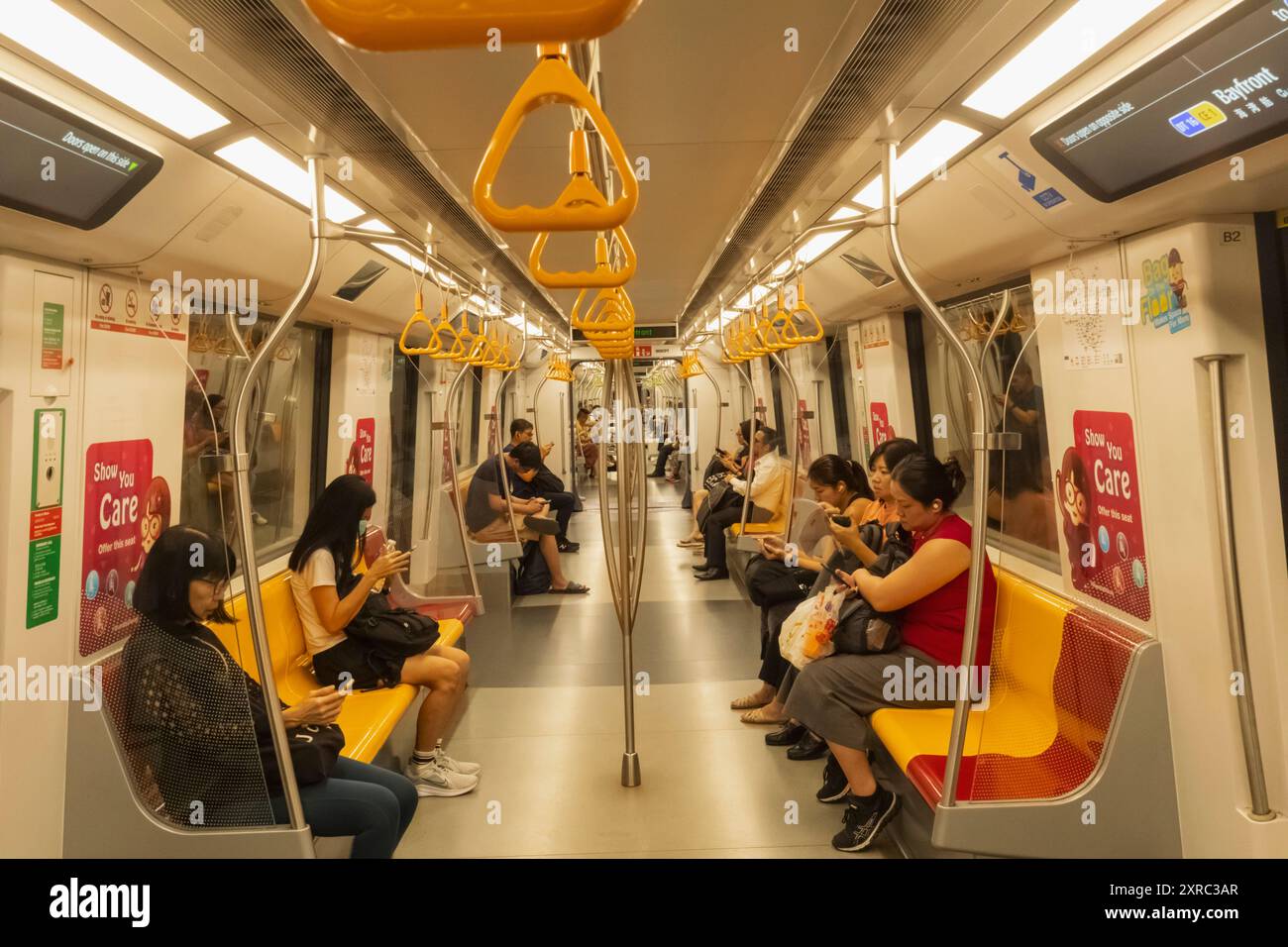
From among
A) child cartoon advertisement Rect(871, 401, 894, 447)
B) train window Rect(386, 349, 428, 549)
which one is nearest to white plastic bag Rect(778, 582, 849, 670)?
child cartoon advertisement Rect(871, 401, 894, 447)

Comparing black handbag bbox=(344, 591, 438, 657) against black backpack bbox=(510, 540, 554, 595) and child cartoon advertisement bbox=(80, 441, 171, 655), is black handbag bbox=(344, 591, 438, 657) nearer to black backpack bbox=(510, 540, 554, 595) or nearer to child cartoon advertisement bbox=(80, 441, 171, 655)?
child cartoon advertisement bbox=(80, 441, 171, 655)

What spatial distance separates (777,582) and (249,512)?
3.15 meters

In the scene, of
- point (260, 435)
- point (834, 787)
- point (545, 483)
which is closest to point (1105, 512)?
point (834, 787)

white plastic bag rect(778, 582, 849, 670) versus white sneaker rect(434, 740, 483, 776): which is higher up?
white plastic bag rect(778, 582, 849, 670)

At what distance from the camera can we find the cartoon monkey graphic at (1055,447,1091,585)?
3012 millimetres

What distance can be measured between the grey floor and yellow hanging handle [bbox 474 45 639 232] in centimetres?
272

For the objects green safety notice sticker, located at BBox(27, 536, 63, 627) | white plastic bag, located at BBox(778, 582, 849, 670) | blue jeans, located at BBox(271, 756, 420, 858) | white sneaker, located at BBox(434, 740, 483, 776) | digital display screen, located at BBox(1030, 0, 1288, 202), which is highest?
digital display screen, located at BBox(1030, 0, 1288, 202)

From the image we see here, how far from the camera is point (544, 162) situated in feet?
9.79

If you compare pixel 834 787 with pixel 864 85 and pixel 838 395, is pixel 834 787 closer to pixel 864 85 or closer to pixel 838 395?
pixel 864 85

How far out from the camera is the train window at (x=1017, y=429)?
2469 mm

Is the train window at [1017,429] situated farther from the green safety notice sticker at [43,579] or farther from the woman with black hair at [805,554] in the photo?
the green safety notice sticker at [43,579]

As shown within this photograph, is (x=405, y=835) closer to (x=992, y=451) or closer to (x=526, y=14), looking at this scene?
(x=992, y=451)

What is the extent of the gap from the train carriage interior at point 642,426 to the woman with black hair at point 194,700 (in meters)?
0.01

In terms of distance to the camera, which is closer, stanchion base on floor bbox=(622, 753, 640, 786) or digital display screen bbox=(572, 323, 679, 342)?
stanchion base on floor bbox=(622, 753, 640, 786)
